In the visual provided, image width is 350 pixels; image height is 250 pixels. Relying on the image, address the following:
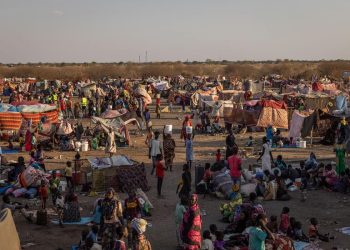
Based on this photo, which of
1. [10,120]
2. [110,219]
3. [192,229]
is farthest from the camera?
[10,120]

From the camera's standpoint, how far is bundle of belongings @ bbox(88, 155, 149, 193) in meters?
13.7

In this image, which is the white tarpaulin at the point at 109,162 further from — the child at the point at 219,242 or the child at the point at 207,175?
the child at the point at 219,242

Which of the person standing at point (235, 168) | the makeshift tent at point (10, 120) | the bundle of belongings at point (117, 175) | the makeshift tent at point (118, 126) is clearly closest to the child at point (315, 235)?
the person standing at point (235, 168)

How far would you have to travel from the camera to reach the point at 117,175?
45.1ft

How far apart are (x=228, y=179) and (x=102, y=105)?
17761 mm

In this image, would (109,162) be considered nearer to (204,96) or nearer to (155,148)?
(155,148)

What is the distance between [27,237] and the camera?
1045 centimetres

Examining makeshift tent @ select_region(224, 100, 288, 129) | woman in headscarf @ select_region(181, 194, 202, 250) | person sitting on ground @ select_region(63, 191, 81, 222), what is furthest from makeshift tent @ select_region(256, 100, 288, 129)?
woman in headscarf @ select_region(181, 194, 202, 250)

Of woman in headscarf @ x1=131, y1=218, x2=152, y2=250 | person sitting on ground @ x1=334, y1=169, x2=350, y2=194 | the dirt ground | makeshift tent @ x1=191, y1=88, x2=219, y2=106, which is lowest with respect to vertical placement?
the dirt ground

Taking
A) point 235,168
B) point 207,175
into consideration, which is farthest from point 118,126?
point 235,168

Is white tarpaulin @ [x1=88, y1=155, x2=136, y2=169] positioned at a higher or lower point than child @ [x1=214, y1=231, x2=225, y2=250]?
higher

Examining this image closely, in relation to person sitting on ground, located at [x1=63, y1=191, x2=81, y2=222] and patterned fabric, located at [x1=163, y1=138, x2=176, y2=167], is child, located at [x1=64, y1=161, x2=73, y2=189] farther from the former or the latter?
patterned fabric, located at [x1=163, y1=138, x2=176, y2=167]

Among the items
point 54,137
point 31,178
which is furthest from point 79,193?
point 54,137

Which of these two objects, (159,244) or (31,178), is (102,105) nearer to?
(31,178)
